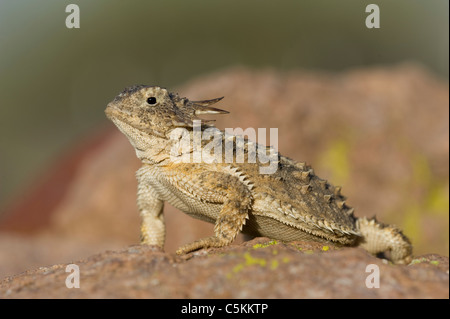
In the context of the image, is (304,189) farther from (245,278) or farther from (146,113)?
(245,278)

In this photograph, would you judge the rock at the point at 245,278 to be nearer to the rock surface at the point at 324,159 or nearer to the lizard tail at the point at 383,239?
the lizard tail at the point at 383,239

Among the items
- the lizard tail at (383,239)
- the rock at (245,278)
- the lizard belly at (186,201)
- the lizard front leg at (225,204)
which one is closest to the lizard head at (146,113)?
the lizard belly at (186,201)

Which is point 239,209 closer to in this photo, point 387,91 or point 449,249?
point 449,249

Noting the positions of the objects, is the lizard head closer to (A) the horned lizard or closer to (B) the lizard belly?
(A) the horned lizard

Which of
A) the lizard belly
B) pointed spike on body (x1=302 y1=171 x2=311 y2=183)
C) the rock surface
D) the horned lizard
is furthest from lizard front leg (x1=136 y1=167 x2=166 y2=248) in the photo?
the rock surface

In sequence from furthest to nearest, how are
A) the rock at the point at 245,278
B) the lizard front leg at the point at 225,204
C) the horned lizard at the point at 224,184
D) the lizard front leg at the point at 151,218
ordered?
the lizard front leg at the point at 151,218, the horned lizard at the point at 224,184, the lizard front leg at the point at 225,204, the rock at the point at 245,278

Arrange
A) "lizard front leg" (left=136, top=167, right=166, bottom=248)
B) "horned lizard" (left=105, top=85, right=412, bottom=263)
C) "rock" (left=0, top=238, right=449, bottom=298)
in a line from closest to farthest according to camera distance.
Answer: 1. "rock" (left=0, top=238, right=449, bottom=298)
2. "horned lizard" (left=105, top=85, right=412, bottom=263)
3. "lizard front leg" (left=136, top=167, right=166, bottom=248)
